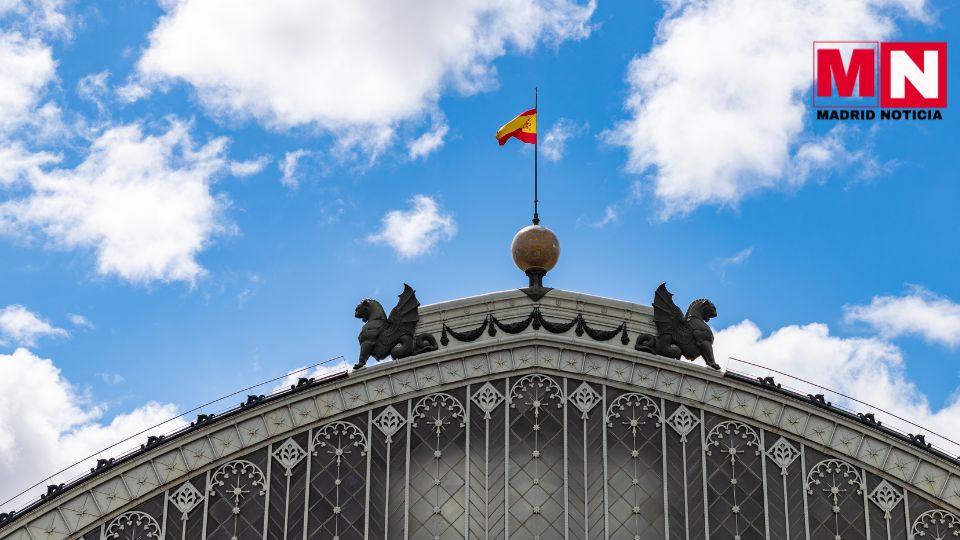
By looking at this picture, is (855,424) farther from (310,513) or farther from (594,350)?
(310,513)

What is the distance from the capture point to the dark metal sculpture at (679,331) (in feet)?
137

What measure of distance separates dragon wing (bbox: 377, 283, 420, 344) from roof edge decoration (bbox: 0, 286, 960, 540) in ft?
0.08

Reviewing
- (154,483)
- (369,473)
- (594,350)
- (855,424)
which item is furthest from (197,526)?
(855,424)

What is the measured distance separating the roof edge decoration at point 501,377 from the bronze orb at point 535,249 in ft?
4.19

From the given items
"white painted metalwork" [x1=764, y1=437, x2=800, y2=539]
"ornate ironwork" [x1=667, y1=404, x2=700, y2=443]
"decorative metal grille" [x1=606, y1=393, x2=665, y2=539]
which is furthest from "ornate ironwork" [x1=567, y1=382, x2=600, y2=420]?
"white painted metalwork" [x1=764, y1=437, x2=800, y2=539]

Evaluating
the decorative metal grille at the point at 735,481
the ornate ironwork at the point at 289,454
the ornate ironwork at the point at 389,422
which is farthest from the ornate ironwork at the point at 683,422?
the ornate ironwork at the point at 289,454

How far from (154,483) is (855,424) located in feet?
55.9

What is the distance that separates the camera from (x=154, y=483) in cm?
4034

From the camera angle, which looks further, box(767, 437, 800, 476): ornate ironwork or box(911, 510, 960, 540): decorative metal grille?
box(767, 437, 800, 476): ornate ironwork

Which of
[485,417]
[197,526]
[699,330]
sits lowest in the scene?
[197,526]

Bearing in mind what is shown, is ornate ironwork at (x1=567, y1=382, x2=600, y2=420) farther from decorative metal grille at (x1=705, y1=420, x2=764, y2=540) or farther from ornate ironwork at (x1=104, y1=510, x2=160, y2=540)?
ornate ironwork at (x1=104, y1=510, x2=160, y2=540)

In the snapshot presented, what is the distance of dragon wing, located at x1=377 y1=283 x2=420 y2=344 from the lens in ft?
138

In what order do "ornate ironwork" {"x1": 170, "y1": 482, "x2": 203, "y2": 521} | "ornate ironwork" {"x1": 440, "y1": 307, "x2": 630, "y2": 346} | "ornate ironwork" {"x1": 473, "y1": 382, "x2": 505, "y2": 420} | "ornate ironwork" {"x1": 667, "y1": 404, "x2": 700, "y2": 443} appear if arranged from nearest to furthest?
"ornate ironwork" {"x1": 170, "y1": 482, "x2": 203, "y2": 521}, "ornate ironwork" {"x1": 667, "y1": 404, "x2": 700, "y2": 443}, "ornate ironwork" {"x1": 473, "y1": 382, "x2": 505, "y2": 420}, "ornate ironwork" {"x1": 440, "y1": 307, "x2": 630, "y2": 346}

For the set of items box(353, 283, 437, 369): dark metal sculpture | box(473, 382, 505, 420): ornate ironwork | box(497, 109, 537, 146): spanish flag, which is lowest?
box(473, 382, 505, 420): ornate ironwork
